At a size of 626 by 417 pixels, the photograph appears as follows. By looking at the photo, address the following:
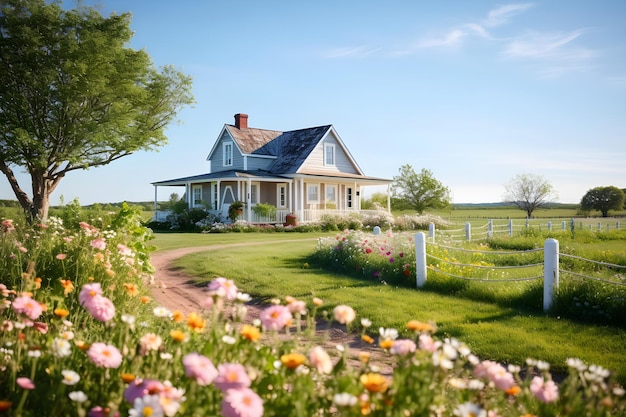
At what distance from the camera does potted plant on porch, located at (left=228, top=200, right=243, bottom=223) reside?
100ft

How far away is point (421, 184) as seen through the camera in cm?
5125

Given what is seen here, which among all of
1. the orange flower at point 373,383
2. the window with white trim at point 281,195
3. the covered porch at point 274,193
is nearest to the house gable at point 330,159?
the covered porch at point 274,193

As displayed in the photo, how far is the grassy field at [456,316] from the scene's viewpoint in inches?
251

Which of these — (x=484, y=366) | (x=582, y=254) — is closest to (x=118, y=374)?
(x=484, y=366)

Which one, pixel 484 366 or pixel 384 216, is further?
pixel 384 216

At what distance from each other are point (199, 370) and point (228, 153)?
35.0 m

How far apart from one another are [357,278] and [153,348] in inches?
360

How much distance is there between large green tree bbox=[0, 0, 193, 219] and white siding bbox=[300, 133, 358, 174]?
12.8 metres

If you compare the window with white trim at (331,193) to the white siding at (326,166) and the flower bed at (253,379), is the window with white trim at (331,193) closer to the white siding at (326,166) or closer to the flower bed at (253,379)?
the white siding at (326,166)

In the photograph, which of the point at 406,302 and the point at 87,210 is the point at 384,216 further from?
the point at 406,302

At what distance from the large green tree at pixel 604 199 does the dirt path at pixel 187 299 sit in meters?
60.6

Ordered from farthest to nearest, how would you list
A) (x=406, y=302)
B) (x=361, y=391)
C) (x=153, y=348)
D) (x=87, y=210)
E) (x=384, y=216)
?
(x=384, y=216)
(x=87, y=210)
(x=406, y=302)
(x=153, y=348)
(x=361, y=391)

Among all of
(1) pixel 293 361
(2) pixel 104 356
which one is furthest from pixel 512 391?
(2) pixel 104 356

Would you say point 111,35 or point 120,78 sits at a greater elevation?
point 111,35
